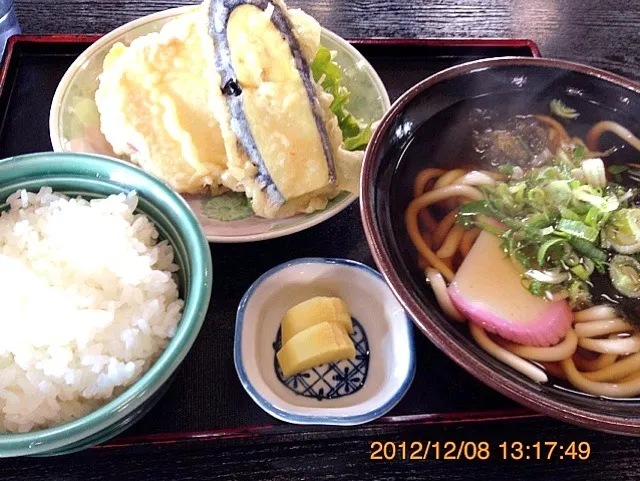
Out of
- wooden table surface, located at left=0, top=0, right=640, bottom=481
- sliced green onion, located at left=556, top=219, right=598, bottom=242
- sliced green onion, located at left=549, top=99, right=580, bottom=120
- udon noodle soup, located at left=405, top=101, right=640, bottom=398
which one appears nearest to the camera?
wooden table surface, located at left=0, top=0, right=640, bottom=481

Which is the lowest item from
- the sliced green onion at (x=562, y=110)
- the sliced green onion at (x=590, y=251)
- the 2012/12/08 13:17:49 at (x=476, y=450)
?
the 2012/12/08 13:17:49 at (x=476, y=450)

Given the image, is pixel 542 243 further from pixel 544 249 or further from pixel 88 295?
pixel 88 295

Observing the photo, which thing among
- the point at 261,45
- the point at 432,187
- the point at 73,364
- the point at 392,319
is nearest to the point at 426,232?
the point at 432,187

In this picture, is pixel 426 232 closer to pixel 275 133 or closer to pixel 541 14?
pixel 275 133

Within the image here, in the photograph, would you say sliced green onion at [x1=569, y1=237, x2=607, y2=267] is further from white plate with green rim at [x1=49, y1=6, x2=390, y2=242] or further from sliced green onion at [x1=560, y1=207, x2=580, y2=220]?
white plate with green rim at [x1=49, y1=6, x2=390, y2=242]

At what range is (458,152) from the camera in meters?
1.84

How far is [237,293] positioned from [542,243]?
88 centimetres

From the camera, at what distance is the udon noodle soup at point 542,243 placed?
1457mm

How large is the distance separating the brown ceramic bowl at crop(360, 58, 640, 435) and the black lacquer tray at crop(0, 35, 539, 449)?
0.60 ft

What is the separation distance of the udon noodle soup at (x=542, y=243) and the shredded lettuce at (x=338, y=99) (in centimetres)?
30

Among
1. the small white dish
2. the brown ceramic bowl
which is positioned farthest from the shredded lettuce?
the small white dish

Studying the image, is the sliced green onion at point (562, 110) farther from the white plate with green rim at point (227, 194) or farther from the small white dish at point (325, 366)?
the small white dish at point (325, 366)

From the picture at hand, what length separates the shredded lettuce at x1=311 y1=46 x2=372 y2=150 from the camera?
1.95 meters

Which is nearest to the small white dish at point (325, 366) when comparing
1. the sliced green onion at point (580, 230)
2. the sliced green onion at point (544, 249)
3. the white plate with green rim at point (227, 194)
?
the white plate with green rim at point (227, 194)
